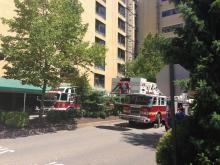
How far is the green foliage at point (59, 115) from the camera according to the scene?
27109 millimetres

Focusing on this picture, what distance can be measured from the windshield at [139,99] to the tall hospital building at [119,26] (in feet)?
59.3

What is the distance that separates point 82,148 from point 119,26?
162 ft

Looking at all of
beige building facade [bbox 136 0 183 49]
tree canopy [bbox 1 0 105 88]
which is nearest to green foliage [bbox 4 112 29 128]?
tree canopy [bbox 1 0 105 88]

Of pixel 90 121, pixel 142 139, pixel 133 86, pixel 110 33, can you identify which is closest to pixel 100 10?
pixel 110 33

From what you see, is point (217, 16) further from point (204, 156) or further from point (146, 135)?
point (146, 135)

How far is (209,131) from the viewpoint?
10375 mm

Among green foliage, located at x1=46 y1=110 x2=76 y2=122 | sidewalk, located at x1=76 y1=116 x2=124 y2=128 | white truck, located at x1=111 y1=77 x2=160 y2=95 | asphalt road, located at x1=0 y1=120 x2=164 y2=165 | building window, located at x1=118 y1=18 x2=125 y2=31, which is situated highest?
building window, located at x1=118 y1=18 x2=125 y2=31

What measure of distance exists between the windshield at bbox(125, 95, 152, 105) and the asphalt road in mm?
2672

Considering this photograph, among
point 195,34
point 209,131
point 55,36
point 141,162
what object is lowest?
point 141,162

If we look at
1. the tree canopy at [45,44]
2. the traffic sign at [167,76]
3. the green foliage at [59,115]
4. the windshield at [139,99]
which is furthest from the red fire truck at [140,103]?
the traffic sign at [167,76]

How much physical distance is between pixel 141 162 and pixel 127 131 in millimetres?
10415

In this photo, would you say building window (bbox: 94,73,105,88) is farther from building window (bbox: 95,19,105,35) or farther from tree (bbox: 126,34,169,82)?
tree (bbox: 126,34,169,82)

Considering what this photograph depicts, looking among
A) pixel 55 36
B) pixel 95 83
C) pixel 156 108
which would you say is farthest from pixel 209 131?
pixel 95 83

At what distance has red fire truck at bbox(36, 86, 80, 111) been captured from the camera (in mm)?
33500
